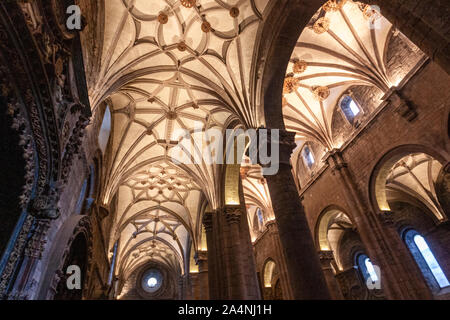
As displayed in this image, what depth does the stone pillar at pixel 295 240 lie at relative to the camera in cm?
476

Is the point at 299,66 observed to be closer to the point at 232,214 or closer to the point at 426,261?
the point at 232,214

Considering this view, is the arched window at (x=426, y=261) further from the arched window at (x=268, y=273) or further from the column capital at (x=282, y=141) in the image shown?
the column capital at (x=282, y=141)

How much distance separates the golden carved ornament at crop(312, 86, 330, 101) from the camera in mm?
11508

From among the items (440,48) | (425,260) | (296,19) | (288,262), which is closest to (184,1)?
(296,19)

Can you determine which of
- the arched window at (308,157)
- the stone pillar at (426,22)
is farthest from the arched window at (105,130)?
the arched window at (308,157)

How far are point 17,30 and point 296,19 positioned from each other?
245 inches

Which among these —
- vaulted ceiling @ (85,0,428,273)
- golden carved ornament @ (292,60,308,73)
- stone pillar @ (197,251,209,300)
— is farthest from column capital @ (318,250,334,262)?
golden carved ornament @ (292,60,308,73)

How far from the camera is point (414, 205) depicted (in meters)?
13.8

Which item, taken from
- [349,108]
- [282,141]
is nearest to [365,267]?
[349,108]

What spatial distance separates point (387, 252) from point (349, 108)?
19.7ft

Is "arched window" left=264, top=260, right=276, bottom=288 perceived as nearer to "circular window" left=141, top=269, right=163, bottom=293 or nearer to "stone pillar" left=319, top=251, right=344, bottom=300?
"stone pillar" left=319, top=251, right=344, bottom=300

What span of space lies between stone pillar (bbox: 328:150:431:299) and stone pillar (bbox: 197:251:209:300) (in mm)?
8128

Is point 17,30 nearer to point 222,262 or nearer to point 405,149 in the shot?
point 222,262

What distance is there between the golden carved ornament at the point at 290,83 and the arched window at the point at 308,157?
13.8ft
